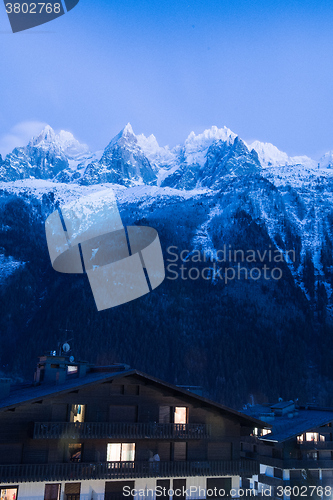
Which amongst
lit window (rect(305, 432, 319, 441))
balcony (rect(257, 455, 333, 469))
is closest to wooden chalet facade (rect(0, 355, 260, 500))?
balcony (rect(257, 455, 333, 469))

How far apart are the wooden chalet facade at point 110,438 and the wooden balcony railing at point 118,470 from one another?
6 centimetres

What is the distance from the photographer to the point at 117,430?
30.6 meters

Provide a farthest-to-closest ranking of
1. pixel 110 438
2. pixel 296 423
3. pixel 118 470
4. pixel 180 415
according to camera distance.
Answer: pixel 296 423 < pixel 180 415 < pixel 110 438 < pixel 118 470

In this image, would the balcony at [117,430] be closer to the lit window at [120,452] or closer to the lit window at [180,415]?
the lit window at [180,415]

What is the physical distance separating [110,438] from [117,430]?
118 cm

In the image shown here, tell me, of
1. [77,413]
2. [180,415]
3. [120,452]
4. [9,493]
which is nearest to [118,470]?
[120,452]

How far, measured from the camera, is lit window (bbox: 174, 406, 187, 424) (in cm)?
→ 3322

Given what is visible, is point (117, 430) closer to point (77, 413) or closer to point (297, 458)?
point (77, 413)

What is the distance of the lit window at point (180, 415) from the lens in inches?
1308

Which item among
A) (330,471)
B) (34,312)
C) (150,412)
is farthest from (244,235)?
(150,412)

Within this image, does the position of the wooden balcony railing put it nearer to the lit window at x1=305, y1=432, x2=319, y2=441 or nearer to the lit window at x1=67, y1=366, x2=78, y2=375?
the lit window at x1=67, y1=366, x2=78, y2=375

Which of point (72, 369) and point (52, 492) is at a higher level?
point (72, 369)

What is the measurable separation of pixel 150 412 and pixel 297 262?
17531cm

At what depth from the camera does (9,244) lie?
190 metres
